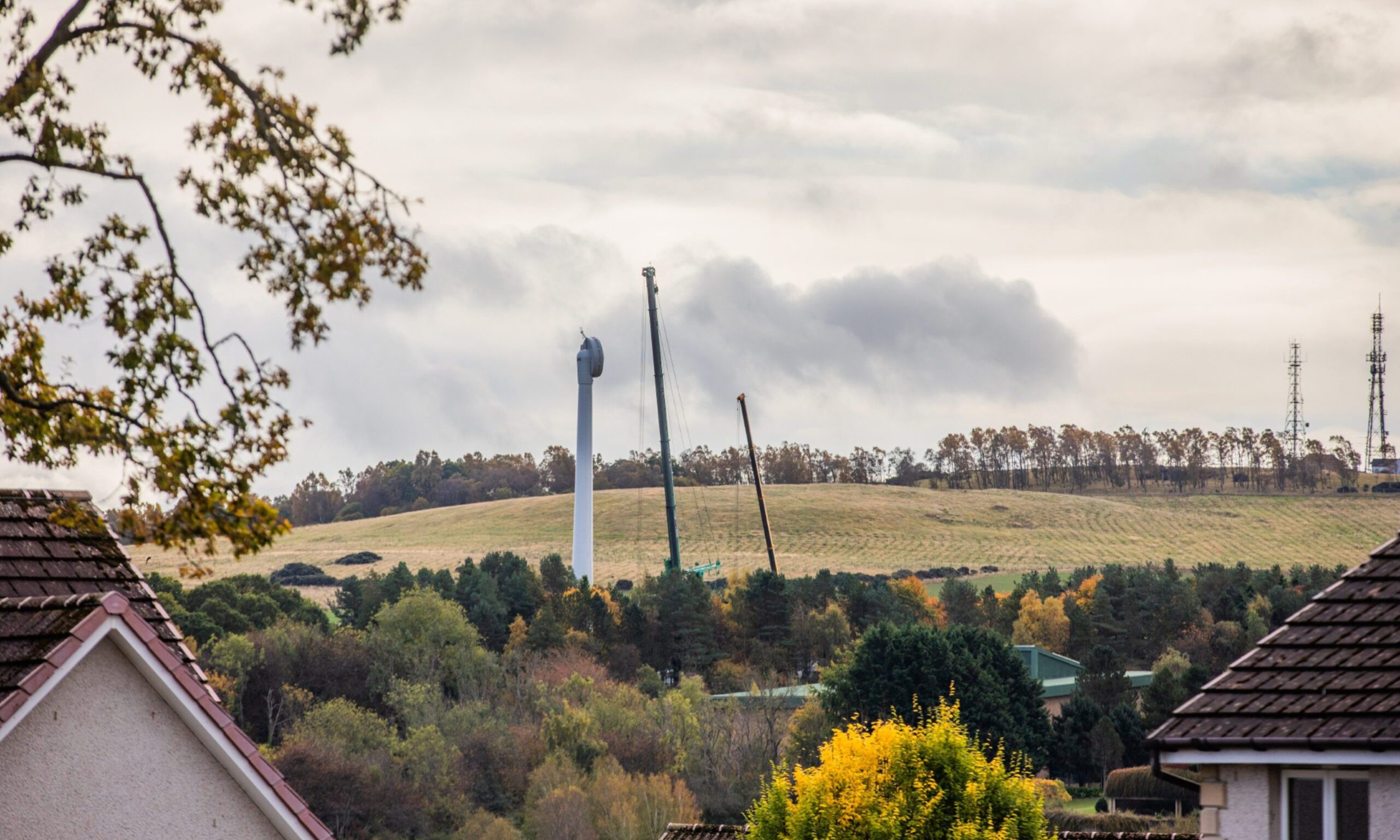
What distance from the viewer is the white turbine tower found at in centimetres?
10031

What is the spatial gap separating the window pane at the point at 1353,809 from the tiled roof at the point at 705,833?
861 inches

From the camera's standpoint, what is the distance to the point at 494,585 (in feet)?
351

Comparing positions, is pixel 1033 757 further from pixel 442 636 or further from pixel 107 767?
pixel 107 767

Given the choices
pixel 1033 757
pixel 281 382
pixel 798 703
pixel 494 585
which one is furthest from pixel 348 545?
pixel 281 382

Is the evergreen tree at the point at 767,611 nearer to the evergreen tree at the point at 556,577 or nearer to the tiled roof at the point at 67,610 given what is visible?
the evergreen tree at the point at 556,577

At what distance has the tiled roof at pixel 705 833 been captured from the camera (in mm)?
33531

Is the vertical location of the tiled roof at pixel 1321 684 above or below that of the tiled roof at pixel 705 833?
above

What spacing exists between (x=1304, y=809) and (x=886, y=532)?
546 ft

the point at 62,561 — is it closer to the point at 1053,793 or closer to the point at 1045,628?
the point at 1053,793

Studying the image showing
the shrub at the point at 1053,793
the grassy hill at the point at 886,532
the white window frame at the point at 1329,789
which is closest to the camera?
the white window frame at the point at 1329,789

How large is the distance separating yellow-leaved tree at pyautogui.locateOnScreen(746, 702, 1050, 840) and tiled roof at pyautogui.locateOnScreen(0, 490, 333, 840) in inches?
751

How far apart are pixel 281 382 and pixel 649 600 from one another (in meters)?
95.3

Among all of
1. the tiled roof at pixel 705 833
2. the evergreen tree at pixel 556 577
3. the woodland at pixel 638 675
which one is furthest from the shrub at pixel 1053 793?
the evergreen tree at pixel 556 577

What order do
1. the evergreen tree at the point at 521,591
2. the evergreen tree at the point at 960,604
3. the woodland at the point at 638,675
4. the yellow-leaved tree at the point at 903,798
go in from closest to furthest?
the yellow-leaved tree at the point at 903,798 < the woodland at the point at 638,675 < the evergreen tree at the point at 521,591 < the evergreen tree at the point at 960,604
